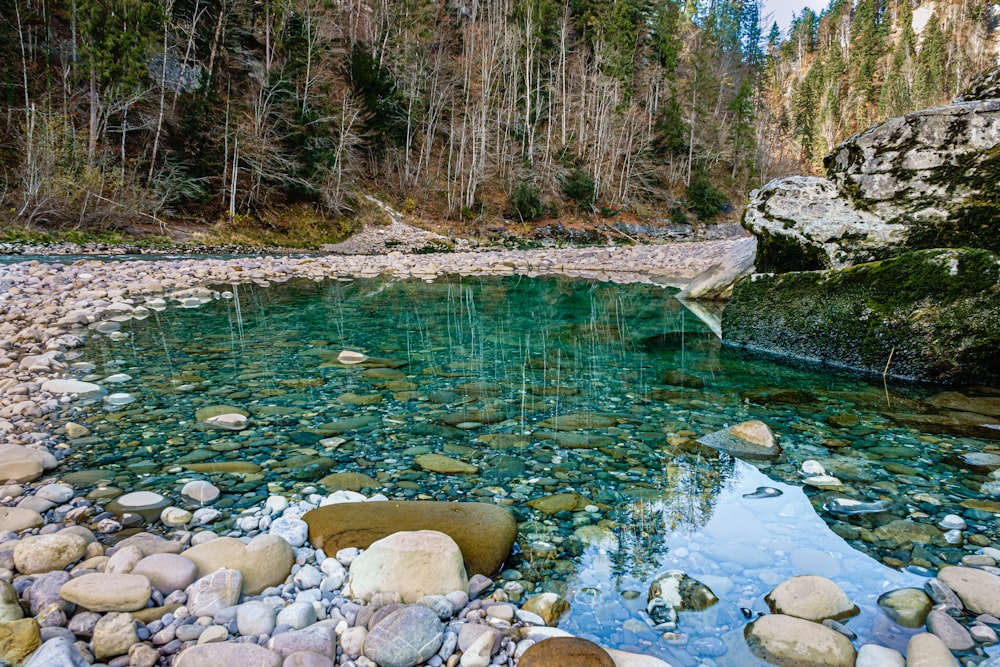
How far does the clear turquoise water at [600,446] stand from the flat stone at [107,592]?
86 cm

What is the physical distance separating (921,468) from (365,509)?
3171 millimetres

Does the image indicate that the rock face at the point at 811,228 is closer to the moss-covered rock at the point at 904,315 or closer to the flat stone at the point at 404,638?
the moss-covered rock at the point at 904,315

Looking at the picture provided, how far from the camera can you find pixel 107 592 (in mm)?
1825

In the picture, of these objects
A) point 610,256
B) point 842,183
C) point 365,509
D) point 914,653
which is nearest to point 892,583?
point 914,653

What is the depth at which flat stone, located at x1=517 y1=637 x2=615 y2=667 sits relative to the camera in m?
1.66

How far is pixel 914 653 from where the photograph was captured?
1717mm

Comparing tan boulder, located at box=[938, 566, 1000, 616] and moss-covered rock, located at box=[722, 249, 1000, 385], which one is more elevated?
moss-covered rock, located at box=[722, 249, 1000, 385]

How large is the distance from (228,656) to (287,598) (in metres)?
0.42

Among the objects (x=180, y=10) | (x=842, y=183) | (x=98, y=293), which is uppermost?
(x=180, y=10)

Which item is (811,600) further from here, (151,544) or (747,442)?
(151,544)

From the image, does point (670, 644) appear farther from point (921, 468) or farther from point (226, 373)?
point (226, 373)

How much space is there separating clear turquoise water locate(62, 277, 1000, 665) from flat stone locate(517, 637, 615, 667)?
0.82 feet

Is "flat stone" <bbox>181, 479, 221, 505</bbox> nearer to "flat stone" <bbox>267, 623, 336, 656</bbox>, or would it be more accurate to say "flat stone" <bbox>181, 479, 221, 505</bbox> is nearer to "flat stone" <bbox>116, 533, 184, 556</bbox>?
"flat stone" <bbox>116, 533, 184, 556</bbox>

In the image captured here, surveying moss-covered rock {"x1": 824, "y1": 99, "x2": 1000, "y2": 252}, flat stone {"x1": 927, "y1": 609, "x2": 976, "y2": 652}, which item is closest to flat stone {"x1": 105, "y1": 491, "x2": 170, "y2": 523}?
flat stone {"x1": 927, "y1": 609, "x2": 976, "y2": 652}
